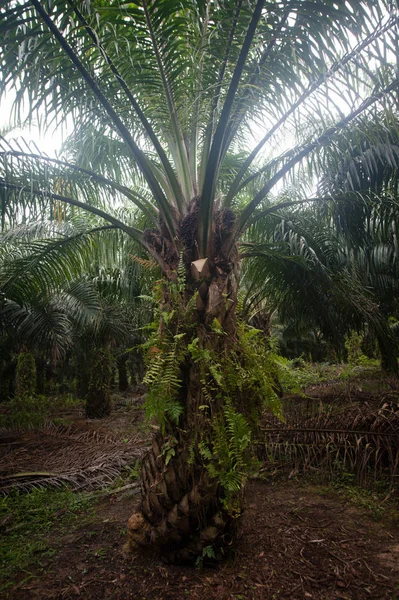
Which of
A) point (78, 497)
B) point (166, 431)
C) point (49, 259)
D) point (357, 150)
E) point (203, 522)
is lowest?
point (78, 497)

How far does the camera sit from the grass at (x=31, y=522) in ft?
9.98

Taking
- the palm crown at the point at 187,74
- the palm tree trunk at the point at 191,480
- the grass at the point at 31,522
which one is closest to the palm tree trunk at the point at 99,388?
the grass at the point at 31,522

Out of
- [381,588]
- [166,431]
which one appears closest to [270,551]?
[381,588]

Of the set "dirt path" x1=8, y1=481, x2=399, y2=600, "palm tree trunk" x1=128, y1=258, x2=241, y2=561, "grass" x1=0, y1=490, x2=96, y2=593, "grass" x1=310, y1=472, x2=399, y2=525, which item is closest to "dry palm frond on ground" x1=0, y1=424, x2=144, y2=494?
"grass" x1=0, y1=490, x2=96, y2=593

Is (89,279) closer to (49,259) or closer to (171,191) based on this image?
(49,259)

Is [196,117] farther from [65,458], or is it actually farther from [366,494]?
[65,458]

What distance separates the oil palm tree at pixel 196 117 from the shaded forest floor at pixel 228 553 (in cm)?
27

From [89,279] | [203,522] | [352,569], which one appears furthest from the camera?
[89,279]

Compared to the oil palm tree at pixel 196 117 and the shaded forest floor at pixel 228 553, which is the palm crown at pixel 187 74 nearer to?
the oil palm tree at pixel 196 117

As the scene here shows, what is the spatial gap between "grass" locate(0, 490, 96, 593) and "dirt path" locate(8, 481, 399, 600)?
150 millimetres

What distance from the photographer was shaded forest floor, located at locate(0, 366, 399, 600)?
103 inches

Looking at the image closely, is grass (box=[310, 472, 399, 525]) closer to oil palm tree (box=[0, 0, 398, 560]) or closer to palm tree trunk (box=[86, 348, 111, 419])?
oil palm tree (box=[0, 0, 398, 560])

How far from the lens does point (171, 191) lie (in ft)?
12.5

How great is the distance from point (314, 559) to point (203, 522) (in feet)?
2.86
